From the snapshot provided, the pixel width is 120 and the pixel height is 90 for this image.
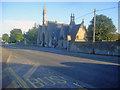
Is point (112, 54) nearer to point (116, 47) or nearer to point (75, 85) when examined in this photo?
point (116, 47)

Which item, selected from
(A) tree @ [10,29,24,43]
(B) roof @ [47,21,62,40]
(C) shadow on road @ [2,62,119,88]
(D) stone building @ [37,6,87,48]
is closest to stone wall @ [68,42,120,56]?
(C) shadow on road @ [2,62,119,88]

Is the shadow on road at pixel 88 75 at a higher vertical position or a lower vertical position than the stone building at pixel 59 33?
lower

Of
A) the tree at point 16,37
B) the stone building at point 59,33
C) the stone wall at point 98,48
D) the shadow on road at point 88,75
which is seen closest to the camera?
the shadow on road at point 88,75

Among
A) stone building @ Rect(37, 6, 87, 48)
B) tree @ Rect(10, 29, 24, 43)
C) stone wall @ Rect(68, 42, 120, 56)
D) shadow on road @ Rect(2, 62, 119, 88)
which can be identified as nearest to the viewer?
shadow on road @ Rect(2, 62, 119, 88)

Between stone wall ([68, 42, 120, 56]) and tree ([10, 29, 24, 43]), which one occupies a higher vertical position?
tree ([10, 29, 24, 43])

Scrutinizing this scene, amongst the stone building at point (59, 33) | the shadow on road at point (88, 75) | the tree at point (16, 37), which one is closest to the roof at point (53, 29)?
the stone building at point (59, 33)

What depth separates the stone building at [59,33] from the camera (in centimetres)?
4141

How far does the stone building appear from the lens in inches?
1630

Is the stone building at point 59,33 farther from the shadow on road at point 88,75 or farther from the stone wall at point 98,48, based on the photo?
the shadow on road at point 88,75

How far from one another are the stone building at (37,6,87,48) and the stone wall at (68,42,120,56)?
12912 millimetres

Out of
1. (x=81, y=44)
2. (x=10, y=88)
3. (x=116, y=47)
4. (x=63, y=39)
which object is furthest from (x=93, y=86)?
(x=63, y=39)

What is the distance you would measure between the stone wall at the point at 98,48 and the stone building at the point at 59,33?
Answer: 508 inches

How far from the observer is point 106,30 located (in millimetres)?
30141

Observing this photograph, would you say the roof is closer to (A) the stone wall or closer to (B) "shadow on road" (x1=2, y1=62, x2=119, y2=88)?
(A) the stone wall
